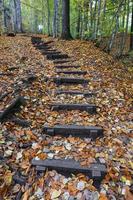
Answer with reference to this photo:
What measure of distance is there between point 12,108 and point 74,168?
82.1 inches

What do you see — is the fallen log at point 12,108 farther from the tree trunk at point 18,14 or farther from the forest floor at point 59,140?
the tree trunk at point 18,14

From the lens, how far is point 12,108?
4699 mm

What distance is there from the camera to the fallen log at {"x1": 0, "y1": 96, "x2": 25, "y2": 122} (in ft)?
14.2

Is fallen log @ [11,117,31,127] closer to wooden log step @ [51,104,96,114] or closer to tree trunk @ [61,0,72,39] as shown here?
wooden log step @ [51,104,96,114]

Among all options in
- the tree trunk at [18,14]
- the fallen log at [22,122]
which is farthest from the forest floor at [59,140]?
the tree trunk at [18,14]

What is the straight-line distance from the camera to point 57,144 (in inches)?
156

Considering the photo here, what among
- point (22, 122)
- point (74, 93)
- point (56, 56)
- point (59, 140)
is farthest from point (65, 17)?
point (59, 140)

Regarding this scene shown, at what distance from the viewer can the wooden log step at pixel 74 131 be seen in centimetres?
417

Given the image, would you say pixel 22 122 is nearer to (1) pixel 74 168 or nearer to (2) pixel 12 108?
(2) pixel 12 108

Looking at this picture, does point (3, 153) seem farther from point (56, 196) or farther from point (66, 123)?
point (66, 123)

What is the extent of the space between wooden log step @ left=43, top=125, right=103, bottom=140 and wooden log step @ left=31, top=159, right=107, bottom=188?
0.82m

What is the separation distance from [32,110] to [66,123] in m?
0.92

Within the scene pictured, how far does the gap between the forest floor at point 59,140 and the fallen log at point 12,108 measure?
89mm

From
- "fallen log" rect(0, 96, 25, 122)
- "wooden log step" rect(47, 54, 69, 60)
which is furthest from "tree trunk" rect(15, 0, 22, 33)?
"fallen log" rect(0, 96, 25, 122)
